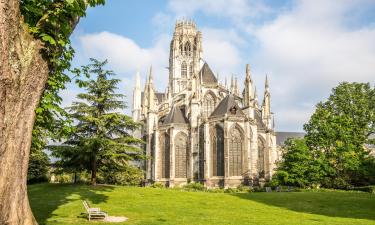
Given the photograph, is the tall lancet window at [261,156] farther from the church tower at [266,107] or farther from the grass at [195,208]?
the grass at [195,208]

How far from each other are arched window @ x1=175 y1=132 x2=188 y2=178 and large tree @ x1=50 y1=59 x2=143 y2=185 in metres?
21.3

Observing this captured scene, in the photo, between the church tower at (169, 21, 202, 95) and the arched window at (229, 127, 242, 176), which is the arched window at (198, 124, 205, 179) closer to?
the arched window at (229, 127, 242, 176)

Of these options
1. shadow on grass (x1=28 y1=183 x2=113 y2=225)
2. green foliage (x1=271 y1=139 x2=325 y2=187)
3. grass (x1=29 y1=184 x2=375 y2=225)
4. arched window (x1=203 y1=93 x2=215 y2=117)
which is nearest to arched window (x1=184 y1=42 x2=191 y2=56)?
arched window (x1=203 y1=93 x2=215 y2=117)

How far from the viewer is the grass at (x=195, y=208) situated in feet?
55.4

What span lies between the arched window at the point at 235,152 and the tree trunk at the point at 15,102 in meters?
42.6

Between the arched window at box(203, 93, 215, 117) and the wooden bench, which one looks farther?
the arched window at box(203, 93, 215, 117)

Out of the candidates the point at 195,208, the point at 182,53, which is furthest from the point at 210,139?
the point at 182,53

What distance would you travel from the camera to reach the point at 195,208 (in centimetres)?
2161

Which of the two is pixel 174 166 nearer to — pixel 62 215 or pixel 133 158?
pixel 133 158

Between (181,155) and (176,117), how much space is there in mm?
5699

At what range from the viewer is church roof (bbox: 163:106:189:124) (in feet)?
176

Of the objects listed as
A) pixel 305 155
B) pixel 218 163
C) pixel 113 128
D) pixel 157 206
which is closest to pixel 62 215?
pixel 157 206

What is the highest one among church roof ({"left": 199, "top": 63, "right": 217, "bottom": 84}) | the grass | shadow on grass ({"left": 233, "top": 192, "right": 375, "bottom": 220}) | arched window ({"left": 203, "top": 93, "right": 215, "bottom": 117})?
church roof ({"left": 199, "top": 63, "right": 217, "bottom": 84})

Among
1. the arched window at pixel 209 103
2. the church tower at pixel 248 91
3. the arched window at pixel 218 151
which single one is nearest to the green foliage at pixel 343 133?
the church tower at pixel 248 91
